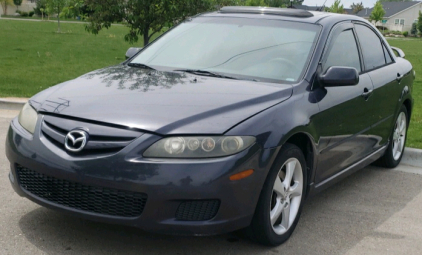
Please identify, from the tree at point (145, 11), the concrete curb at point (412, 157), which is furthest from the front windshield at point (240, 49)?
the tree at point (145, 11)

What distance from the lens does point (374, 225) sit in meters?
4.88

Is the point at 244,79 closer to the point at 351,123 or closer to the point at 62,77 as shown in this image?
the point at 351,123

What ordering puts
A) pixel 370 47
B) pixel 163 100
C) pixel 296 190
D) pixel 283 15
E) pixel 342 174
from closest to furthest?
pixel 163 100, pixel 296 190, pixel 342 174, pixel 283 15, pixel 370 47

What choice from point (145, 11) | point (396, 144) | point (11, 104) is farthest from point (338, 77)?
point (145, 11)

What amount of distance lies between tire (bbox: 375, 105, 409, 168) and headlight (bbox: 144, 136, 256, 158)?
10.6 ft

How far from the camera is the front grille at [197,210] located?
3.62 metres

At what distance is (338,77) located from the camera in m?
4.59

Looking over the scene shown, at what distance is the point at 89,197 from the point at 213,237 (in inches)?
39.7

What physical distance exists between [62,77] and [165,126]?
10.2 m

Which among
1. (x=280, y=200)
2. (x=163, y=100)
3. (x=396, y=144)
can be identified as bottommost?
(x=396, y=144)

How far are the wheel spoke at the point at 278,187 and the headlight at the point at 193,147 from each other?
0.53 metres

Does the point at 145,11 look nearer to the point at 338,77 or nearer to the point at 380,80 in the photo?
the point at 380,80

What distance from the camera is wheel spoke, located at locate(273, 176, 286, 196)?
4.08 metres

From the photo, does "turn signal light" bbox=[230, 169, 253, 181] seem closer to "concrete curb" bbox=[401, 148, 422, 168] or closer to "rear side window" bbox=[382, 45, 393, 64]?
"rear side window" bbox=[382, 45, 393, 64]
